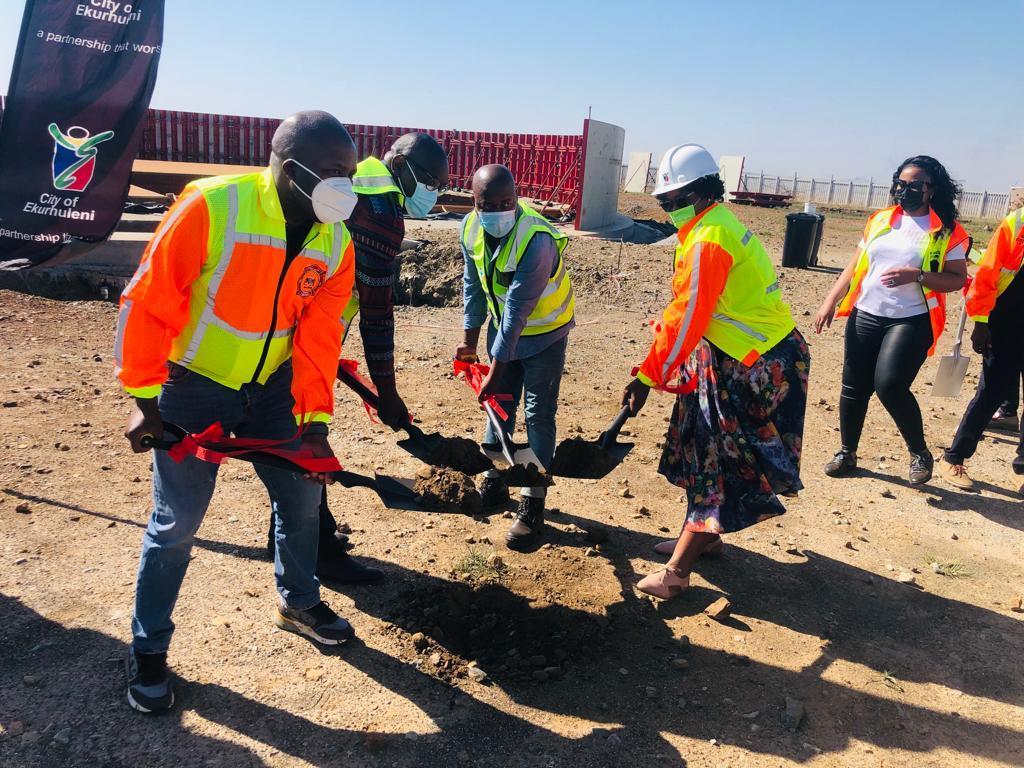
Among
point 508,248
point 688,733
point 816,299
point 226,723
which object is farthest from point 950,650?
point 816,299

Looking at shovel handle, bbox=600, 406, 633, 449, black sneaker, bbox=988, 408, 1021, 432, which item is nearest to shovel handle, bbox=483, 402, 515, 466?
shovel handle, bbox=600, 406, 633, 449

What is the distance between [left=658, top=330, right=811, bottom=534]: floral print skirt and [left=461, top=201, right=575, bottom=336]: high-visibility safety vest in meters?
0.78

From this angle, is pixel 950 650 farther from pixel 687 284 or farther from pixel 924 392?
pixel 924 392

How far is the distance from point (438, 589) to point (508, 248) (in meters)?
1.71

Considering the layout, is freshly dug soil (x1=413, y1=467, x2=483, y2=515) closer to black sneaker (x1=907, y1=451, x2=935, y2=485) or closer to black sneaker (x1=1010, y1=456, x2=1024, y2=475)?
black sneaker (x1=907, y1=451, x2=935, y2=485)

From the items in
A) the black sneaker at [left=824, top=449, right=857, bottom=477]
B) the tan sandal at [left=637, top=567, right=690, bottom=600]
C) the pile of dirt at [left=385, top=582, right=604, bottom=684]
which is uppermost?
the black sneaker at [left=824, top=449, right=857, bottom=477]

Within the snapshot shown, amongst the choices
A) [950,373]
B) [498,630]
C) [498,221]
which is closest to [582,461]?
[498,630]

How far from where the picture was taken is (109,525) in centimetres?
411

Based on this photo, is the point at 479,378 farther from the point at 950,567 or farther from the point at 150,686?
the point at 950,567

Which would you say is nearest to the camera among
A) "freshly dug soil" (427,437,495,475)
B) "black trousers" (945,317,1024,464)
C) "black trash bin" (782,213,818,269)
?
"freshly dug soil" (427,437,495,475)

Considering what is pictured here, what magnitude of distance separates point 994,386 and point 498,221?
3816 mm

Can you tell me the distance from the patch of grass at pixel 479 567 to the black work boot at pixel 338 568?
0.41 m

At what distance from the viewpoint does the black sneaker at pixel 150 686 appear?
9.23 feet

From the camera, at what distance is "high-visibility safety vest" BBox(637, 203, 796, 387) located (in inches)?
134
